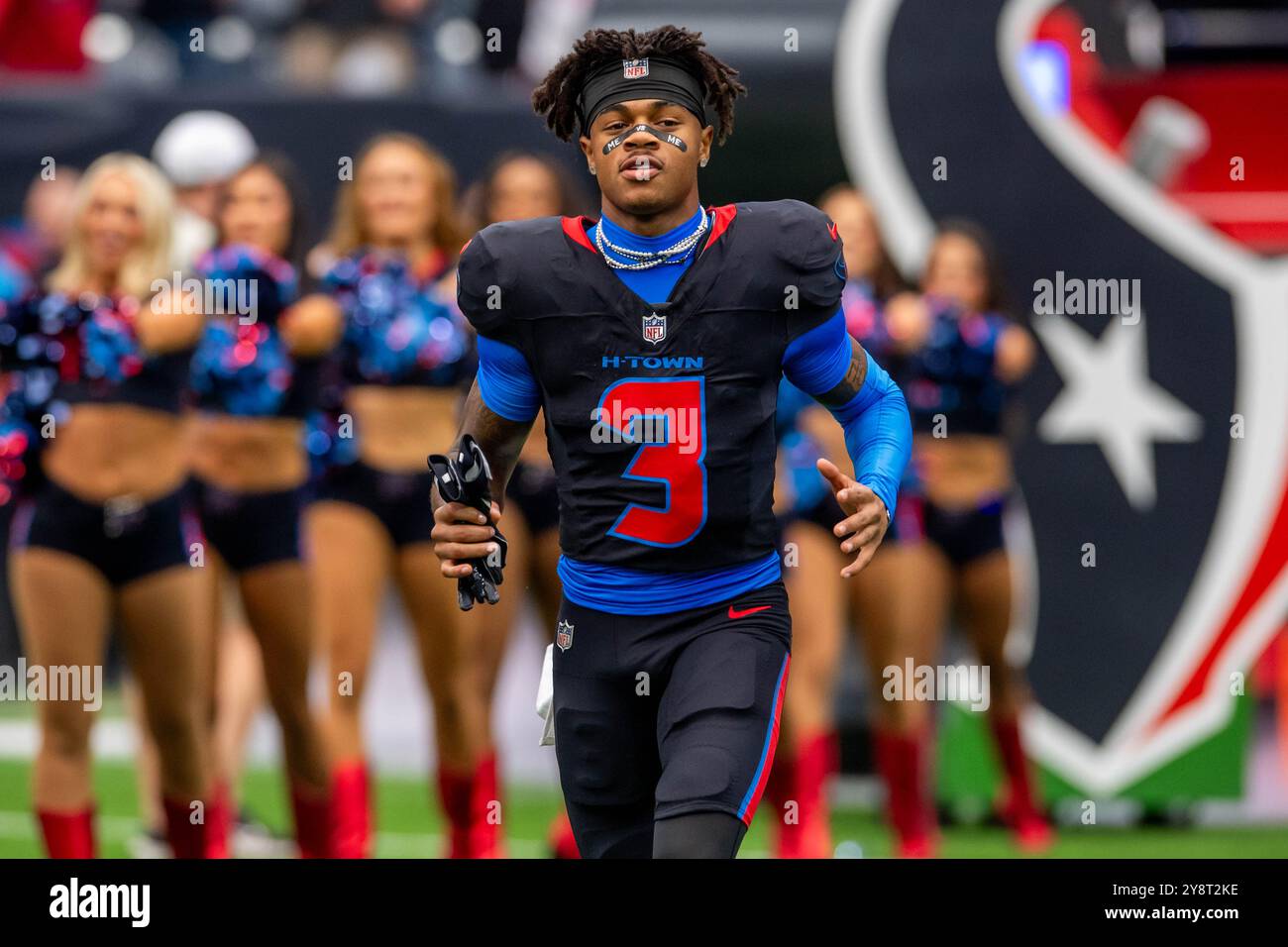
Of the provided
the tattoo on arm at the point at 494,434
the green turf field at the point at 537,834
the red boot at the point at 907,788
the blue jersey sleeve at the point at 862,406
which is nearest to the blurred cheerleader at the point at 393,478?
the green turf field at the point at 537,834

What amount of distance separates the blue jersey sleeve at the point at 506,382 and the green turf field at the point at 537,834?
3.74 metres

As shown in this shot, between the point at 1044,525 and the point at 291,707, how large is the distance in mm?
3472

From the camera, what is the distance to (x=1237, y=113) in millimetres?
9445

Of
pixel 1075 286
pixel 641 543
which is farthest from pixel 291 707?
pixel 1075 286

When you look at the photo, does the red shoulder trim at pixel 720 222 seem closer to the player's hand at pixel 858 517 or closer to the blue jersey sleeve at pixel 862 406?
the blue jersey sleeve at pixel 862 406

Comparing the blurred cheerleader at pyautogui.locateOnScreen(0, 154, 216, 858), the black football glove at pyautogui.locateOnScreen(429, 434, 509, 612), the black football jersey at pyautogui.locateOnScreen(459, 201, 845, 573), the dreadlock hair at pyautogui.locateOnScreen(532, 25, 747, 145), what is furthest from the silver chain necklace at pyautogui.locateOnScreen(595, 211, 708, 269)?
the blurred cheerleader at pyautogui.locateOnScreen(0, 154, 216, 858)

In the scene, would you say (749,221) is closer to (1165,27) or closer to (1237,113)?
(1237,113)

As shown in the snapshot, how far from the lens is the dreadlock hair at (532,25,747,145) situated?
480cm

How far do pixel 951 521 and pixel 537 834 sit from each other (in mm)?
2151

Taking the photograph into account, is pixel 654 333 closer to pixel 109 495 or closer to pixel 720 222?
pixel 720 222

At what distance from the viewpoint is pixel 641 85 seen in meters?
4.72

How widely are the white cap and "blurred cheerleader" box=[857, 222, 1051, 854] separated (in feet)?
8.72

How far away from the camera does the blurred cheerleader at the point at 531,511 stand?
26.2 ft

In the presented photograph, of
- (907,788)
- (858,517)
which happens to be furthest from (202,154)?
(858,517)
